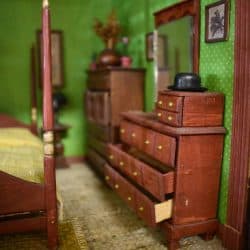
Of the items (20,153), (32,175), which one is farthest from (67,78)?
(32,175)

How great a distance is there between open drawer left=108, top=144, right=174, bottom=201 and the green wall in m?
0.93

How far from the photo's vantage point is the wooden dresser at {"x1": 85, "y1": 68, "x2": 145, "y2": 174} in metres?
3.58

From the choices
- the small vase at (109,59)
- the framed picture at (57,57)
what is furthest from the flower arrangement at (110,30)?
the framed picture at (57,57)

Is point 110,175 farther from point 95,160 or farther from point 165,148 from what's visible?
point 95,160

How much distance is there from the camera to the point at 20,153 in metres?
2.60

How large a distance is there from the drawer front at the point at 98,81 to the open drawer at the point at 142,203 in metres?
1.10

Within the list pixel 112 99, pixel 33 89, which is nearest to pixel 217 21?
pixel 112 99

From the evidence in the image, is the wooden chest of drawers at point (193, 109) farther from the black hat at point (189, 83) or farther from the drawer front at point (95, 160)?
the drawer front at point (95, 160)

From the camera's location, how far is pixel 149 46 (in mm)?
3529

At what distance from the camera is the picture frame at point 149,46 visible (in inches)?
136

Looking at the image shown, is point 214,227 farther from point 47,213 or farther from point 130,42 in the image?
point 130,42

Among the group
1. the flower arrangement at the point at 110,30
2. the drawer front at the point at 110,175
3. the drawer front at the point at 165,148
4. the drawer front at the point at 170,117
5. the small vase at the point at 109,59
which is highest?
the flower arrangement at the point at 110,30

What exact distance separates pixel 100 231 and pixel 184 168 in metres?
0.87

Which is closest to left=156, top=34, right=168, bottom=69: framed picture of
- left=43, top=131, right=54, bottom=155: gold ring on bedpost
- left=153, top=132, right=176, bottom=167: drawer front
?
left=153, top=132, right=176, bottom=167: drawer front
